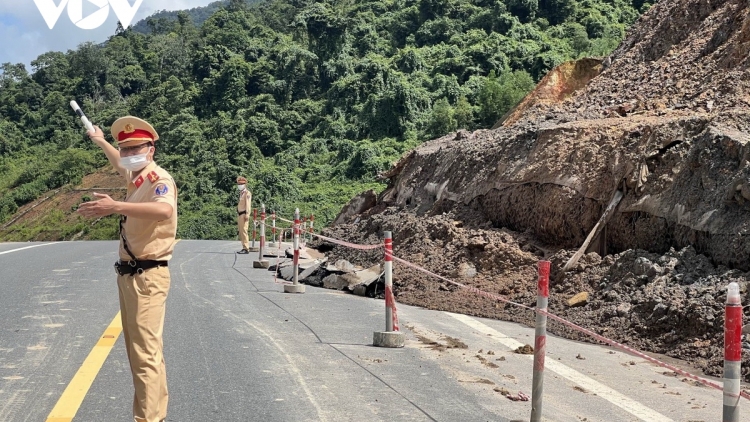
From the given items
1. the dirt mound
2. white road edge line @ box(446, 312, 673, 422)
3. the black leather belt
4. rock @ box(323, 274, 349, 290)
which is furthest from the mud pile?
the dirt mound

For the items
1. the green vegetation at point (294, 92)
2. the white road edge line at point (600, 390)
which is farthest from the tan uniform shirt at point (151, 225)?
the green vegetation at point (294, 92)

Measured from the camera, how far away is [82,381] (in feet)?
22.8

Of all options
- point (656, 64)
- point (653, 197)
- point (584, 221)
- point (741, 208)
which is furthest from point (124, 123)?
point (656, 64)

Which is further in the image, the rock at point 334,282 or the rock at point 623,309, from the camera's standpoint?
the rock at point 334,282

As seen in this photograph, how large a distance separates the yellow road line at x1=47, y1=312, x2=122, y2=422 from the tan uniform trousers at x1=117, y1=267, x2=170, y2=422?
895mm

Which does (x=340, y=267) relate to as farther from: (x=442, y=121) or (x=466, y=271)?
(x=442, y=121)

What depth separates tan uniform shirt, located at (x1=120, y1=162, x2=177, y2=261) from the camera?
5.27 metres

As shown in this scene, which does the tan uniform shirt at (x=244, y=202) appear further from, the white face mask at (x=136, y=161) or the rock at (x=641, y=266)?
the white face mask at (x=136, y=161)

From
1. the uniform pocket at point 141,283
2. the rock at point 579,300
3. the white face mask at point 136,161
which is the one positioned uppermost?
the white face mask at point 136,161

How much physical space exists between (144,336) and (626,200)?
31.3 feet

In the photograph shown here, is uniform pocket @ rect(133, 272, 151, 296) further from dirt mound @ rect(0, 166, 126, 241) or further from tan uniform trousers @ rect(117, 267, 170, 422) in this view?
dirt mound @ rect(0, 166, 126, 241)

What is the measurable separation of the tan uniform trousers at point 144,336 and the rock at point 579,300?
25.1 ft

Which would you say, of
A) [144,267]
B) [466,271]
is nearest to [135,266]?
[144,267]

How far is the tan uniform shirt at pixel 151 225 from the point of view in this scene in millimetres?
5270
